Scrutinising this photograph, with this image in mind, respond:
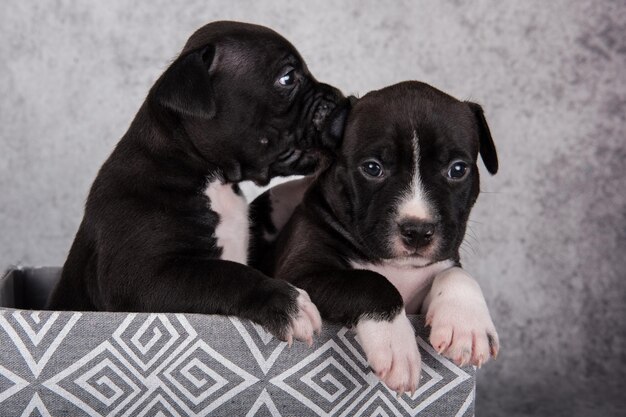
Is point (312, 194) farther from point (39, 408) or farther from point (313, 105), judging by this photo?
point (39, 408)

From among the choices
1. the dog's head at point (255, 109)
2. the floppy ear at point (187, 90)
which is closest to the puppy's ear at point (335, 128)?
the dog's head at point (255, 109)

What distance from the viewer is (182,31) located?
5367 mm

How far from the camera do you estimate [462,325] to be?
311 cm

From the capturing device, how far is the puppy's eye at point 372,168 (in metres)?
3.46

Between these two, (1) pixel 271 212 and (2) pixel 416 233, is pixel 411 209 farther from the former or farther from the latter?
(1) pixel 271 212

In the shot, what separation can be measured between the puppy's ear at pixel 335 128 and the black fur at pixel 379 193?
46 millimetres

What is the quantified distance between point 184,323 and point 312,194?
0.96 m

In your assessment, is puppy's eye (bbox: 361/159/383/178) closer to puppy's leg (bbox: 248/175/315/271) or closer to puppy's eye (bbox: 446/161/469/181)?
puppy's eye (bbox: 446/161/469/181)

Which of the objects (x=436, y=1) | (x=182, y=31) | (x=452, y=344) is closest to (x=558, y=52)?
(x=436, y=1)

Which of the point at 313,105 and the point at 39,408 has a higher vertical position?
the point at 313,105

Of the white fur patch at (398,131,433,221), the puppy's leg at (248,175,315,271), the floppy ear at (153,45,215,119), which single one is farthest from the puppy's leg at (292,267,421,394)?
the puppy's leg at (248,175,315,271)

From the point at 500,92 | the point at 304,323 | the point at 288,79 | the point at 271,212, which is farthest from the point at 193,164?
the point at 500,92

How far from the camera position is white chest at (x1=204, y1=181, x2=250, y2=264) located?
3.68 meters

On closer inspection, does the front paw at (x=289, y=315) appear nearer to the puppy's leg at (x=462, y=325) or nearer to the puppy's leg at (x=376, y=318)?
the puppy's leg at (x=376, y=318)
